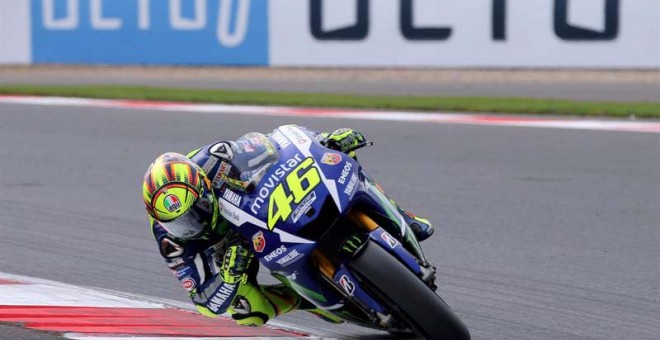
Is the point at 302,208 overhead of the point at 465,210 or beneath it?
overhead

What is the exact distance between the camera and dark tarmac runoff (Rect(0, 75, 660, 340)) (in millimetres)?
6047

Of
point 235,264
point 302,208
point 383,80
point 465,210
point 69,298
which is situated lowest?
point 383,80

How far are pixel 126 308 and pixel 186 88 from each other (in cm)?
1163

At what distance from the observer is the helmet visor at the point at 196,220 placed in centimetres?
470

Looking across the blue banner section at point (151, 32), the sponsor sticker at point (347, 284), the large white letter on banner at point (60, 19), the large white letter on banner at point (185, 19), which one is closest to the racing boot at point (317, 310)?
the sponsor sticker at point (347, 284)

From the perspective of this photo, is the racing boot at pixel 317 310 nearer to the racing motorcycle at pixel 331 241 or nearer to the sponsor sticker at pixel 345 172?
the racing motorcycle at pixel 331 241

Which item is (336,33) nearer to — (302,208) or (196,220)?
(196,220)

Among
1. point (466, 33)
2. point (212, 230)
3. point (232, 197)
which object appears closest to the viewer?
point (232, 197)

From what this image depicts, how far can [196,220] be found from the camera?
15.6 feet

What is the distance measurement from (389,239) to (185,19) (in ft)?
45.3

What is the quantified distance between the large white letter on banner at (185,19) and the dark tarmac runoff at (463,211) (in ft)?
13.9

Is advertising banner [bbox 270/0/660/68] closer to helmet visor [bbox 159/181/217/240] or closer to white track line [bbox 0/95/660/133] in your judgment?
white track line [bbox 0/95/660/133]

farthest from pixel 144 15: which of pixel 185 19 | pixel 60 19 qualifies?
pixel 60 19

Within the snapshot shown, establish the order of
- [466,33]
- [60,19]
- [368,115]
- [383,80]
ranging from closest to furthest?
[368,115] < [466,33] < [383,80] < [60,19]
